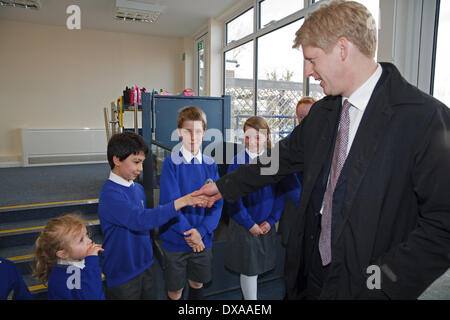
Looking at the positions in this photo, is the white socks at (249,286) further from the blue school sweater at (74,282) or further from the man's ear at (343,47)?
the man's ear at (343,47)

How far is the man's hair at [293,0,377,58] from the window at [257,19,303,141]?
3.28 metres

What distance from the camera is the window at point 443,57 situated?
2.31 meters

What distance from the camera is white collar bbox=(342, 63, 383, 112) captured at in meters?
0.93

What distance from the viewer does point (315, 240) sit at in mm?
1062

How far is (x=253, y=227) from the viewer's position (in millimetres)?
1811

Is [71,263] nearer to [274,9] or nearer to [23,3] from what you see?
[274,9]

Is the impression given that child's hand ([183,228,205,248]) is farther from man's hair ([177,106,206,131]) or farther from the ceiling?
the ceiling

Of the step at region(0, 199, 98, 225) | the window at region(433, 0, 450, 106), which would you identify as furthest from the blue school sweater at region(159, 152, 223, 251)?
the window at region(433, 0, 450, 106)

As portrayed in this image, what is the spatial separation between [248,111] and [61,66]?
15.1 ft

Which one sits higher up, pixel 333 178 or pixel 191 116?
→ pixel 191 116

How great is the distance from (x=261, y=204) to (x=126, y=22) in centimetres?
599

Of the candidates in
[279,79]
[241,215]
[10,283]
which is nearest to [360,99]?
[241,215]

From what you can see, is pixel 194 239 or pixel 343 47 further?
pixel 194 239

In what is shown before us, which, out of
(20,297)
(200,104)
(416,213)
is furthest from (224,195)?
(200,104)
